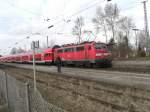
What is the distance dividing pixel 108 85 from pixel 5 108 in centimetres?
740

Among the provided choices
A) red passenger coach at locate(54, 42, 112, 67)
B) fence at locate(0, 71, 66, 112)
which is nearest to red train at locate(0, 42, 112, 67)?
red passenger coach at locate(54, 42, 112, 67)

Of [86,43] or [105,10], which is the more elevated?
[105,10]

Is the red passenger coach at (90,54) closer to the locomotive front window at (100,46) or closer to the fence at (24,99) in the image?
the locomotive front window at (100,46)

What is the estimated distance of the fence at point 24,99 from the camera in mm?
5762

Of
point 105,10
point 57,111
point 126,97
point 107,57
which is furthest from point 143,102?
→ point 105,10

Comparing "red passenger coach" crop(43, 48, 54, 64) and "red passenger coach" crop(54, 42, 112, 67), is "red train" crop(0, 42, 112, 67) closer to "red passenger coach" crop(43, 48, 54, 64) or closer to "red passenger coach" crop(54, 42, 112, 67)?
"red passenger coach" crop(54, 42, 112, 67)

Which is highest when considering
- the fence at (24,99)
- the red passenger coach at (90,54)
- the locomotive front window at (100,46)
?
the locomotive front window at (100,46)

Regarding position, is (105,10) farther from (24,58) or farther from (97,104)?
(97,104)

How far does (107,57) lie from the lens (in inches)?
1133

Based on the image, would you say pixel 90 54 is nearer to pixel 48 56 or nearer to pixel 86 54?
pixel 86 54

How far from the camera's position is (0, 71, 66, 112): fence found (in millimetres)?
5762

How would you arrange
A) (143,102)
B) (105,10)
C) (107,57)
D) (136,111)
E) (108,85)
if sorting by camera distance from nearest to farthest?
(136,111)
(143,102)
(108,85)
(107,57)
(105,10)

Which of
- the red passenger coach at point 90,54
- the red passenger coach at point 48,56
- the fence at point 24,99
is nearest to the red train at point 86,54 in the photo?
the red passenger coach at point 90,54

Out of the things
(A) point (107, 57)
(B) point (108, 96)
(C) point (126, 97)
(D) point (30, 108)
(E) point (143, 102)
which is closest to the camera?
(D) point (30, 108)
